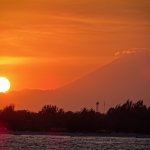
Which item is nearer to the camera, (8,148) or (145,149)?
(8,148)

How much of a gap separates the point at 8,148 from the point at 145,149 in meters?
31.4

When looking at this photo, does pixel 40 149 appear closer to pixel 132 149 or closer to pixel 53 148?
pixel 53 148

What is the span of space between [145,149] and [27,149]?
29.6 m

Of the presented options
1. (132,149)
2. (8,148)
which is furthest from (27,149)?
(132,149)

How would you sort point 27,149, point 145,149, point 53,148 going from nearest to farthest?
point 27,149
point 53,148
point 145,149

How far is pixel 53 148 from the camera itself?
137 m

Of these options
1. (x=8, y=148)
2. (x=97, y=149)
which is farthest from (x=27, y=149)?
(x=97, y=149)

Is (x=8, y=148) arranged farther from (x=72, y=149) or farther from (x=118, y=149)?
(x=118, y=149)

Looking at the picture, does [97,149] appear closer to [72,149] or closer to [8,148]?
[72,149]

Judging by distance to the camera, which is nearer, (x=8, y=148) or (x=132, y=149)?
(x=8, y=148)

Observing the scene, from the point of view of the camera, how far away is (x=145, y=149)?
486ft

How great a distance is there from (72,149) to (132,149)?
15409 mm

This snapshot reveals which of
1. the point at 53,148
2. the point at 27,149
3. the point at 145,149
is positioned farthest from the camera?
the point at 145,149

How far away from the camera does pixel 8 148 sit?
427 feet
